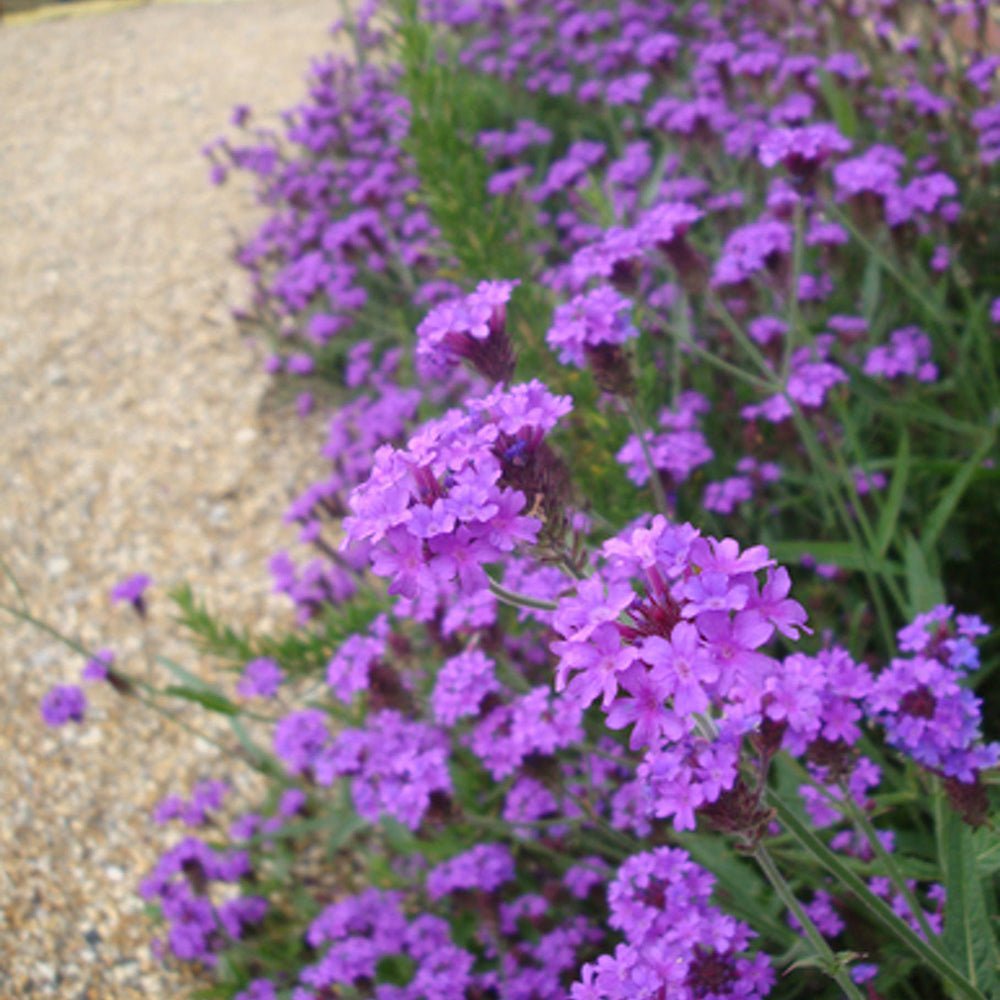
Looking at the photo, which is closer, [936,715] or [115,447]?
[936,715]

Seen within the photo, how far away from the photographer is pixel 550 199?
4117 mm

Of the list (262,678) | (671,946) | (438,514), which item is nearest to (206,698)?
(262,678)

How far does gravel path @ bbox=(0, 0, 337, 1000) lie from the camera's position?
2590 mm

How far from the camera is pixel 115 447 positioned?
156 inches

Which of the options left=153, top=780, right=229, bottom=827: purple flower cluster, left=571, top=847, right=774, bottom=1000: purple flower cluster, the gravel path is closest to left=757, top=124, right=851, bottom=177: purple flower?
left=571, top=847, right=774, bottom=1000: purple flower cluster

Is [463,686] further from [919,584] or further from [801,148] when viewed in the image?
[801,148]

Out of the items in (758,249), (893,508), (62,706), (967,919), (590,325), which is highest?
(590,325)

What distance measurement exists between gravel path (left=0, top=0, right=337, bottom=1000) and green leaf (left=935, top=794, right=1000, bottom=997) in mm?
1707

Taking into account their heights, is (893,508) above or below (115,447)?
above

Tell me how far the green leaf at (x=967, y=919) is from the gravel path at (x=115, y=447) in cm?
171

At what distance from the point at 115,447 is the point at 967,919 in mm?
3373

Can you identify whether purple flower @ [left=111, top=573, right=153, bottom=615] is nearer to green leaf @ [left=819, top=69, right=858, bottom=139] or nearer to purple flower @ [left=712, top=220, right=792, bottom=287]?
purple flower @ [left=712, top=220, right=792, bottom=287]

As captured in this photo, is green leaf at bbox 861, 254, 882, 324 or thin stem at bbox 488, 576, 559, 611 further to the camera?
green leaf at bbox 861, 254, 882, 324

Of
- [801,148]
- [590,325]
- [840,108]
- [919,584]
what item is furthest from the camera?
[840,108]
